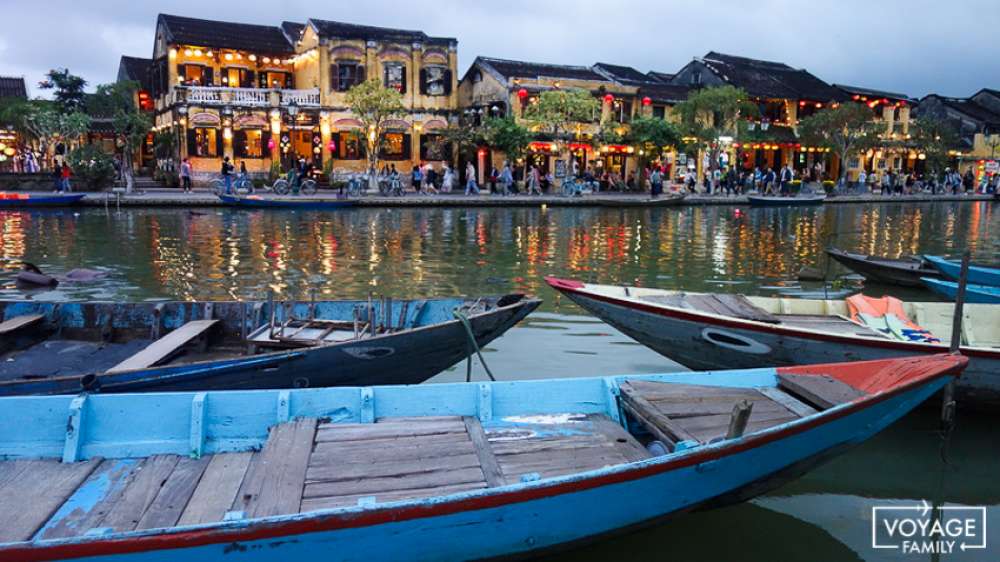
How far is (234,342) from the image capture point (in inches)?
307

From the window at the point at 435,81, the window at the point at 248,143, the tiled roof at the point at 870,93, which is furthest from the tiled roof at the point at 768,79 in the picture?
the window at the point at 248,143

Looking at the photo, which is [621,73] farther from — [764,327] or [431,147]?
[764,327]

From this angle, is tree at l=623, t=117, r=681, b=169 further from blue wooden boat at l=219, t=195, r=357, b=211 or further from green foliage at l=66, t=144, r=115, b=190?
green foliage at l=66, t=144, r=115, b=190

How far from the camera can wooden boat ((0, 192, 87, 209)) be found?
86.7ft

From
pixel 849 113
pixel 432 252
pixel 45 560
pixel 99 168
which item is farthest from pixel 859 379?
pixel 849 113

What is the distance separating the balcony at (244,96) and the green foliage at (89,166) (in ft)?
15.2

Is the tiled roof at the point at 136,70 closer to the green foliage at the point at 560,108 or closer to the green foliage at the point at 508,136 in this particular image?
the green foliage at the point at 508,136

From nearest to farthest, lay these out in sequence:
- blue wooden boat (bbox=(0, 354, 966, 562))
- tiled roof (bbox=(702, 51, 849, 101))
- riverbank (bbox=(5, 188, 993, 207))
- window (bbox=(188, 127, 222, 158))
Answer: blue wooden boat (bbox=(0, 354, 966, 562))
riverbank (bbox=(5, 188, 993, 207))
window (bbox=(188, 127, 222, 158))
tiled roof (bbox=(702, 51, 849, 101))

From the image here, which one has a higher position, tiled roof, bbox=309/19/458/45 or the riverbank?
tiled roof, bbox=309/19/458/45

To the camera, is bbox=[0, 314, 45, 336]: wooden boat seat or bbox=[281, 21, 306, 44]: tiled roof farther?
bbox=[281, 21, 306, 44]: tiled roof

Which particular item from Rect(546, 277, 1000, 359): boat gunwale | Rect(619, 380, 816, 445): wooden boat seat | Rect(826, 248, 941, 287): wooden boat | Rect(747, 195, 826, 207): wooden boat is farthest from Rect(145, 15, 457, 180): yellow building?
Rect(619, 380, 816, 445): wooden boat seat

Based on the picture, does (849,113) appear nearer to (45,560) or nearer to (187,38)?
(187,38)

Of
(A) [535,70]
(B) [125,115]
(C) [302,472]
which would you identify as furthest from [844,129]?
(C) [302,472]

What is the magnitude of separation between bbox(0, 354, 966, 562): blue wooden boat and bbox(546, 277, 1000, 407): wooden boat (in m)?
1.30
